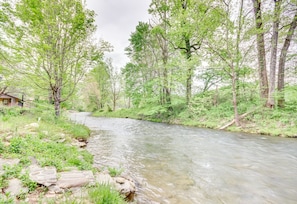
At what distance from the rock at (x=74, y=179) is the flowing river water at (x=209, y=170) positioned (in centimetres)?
103

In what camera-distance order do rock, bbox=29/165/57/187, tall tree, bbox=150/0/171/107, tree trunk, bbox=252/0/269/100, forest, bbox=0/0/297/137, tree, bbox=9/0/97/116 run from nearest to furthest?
1. rock, bbox=29/165/57/187
2. tree, bbox=9/0/97/116
3. forest, bbox=0/0/297/137
4. tree trunk, bbox=252/0/269/100
5. tall tree, bbox=150/0/171/107

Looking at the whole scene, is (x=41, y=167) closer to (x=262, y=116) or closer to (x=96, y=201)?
(x=96, y=201)

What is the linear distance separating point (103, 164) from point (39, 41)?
20.2 ft

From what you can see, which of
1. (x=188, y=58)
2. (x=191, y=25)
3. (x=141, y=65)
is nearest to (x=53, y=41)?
(x=191, y=25)

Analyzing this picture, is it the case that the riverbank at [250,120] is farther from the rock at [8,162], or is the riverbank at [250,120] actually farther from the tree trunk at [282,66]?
the rock at [8,162]

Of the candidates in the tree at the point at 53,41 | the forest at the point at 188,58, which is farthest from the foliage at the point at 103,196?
the forest at the point at 188,58

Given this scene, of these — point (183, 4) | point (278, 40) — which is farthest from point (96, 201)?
point (183, 4)

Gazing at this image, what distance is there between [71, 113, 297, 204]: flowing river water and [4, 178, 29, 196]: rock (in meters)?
1.83

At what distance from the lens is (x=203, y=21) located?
11.2 m

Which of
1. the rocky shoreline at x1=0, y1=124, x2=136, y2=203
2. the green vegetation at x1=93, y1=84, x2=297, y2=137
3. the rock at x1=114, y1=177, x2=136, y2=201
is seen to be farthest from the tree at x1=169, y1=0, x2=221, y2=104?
the rocky shoreline at x1=0, y1=124, x2=136, y2=203

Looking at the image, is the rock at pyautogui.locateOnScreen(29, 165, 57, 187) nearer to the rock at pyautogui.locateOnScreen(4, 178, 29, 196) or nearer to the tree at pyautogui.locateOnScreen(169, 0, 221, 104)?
the rock at pyautogui.locateOnScreen(4, 178, 29, 196)

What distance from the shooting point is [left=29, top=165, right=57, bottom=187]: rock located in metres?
2.39

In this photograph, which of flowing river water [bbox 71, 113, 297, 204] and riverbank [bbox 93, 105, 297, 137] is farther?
riverbank [bbox 93, 105, 297, 137]

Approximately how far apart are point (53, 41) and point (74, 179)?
6878 millimetres
